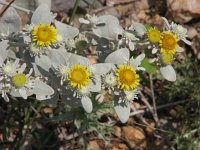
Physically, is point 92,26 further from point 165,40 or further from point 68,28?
point 165,40

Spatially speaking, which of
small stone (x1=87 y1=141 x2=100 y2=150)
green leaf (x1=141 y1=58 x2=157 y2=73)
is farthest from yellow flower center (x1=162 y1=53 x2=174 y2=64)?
small stone (x1=87 y1=141 x2=100 y2=150)

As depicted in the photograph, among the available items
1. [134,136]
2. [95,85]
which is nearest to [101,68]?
[95,85]

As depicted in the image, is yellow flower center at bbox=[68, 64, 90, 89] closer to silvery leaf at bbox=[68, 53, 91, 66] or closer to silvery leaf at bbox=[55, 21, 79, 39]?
silvery leaf at bbox=[68, 53, 91, 66]

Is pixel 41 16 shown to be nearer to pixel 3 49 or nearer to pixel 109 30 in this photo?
pixel 3 49

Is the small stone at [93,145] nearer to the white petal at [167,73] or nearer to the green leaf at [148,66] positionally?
the green leaf at [148,66]

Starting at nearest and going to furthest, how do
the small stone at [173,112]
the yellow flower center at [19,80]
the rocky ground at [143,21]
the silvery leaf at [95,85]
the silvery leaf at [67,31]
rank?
1. the yellow flower center at [19,80]
2. the silvery leaf at [95,85]
3. the silvery leaf at [67,31]
4. the rocky ground at [143,21]
5. the small stone at [173,112]

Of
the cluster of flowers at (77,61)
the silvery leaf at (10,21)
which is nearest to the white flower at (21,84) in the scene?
the cluster of flowers at (77,61)

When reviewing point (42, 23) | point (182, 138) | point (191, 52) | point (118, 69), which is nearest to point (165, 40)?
point (118, 69)

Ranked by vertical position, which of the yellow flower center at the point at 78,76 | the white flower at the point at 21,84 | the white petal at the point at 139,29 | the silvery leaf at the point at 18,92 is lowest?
the silvery leaf at the point at 18,92
